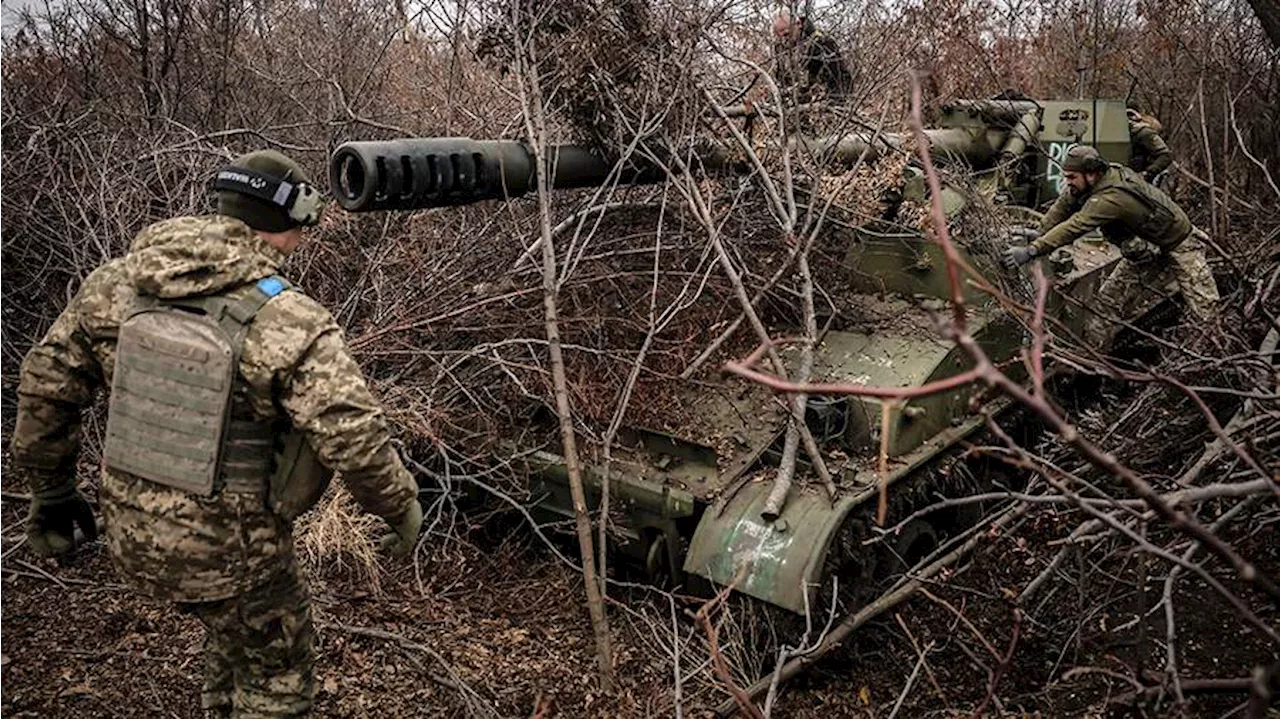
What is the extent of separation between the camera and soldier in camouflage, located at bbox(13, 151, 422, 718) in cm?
298

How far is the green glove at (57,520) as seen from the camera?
344cm

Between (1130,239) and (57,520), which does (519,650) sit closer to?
(57,520)

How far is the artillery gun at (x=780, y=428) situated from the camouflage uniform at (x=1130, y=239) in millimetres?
376

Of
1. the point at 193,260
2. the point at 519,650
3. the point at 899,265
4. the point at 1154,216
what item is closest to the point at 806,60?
the point at 899,265

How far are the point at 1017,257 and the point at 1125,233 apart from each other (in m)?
1.07

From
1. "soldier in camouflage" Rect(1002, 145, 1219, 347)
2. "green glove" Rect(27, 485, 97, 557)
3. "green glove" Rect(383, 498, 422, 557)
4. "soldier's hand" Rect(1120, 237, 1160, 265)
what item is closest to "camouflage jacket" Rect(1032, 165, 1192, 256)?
"soldier in camouflage" Rect(1002, 145, 1219, 347)

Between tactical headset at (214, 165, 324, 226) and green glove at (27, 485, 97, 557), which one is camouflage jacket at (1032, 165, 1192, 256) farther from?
green glove at (27, 485, 97, 557)

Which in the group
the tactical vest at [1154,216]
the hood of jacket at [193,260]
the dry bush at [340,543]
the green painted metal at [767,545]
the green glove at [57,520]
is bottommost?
the dry bush at [340,543]

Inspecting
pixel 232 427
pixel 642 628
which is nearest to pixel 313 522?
pixel 642 628

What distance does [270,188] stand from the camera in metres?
3.09

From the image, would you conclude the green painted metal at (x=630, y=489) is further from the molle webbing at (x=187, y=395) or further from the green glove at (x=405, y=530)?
the molle webbing at (x=187, y=395)

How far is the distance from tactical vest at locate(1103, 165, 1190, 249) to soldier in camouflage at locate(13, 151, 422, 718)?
4713 millimetres

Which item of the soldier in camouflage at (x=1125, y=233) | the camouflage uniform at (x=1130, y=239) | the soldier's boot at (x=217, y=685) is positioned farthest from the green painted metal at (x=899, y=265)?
the soldier's boot at (x=217, y=685)

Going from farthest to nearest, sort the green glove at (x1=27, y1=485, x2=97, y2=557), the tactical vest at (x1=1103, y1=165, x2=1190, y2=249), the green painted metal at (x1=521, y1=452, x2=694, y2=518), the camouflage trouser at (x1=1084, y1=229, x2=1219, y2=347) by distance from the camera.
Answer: the camouflage trouser at (x1=1084, y1=229, x2=1219, y2=347)
the tactical vest at (x1=1103, y1=165, x2=1190, y2=249)
the green painted metal at (x1=521, y1=452, x2=694, y2=518)
the green glove at (x1=27, y1=485, x2=97, y2=557)
